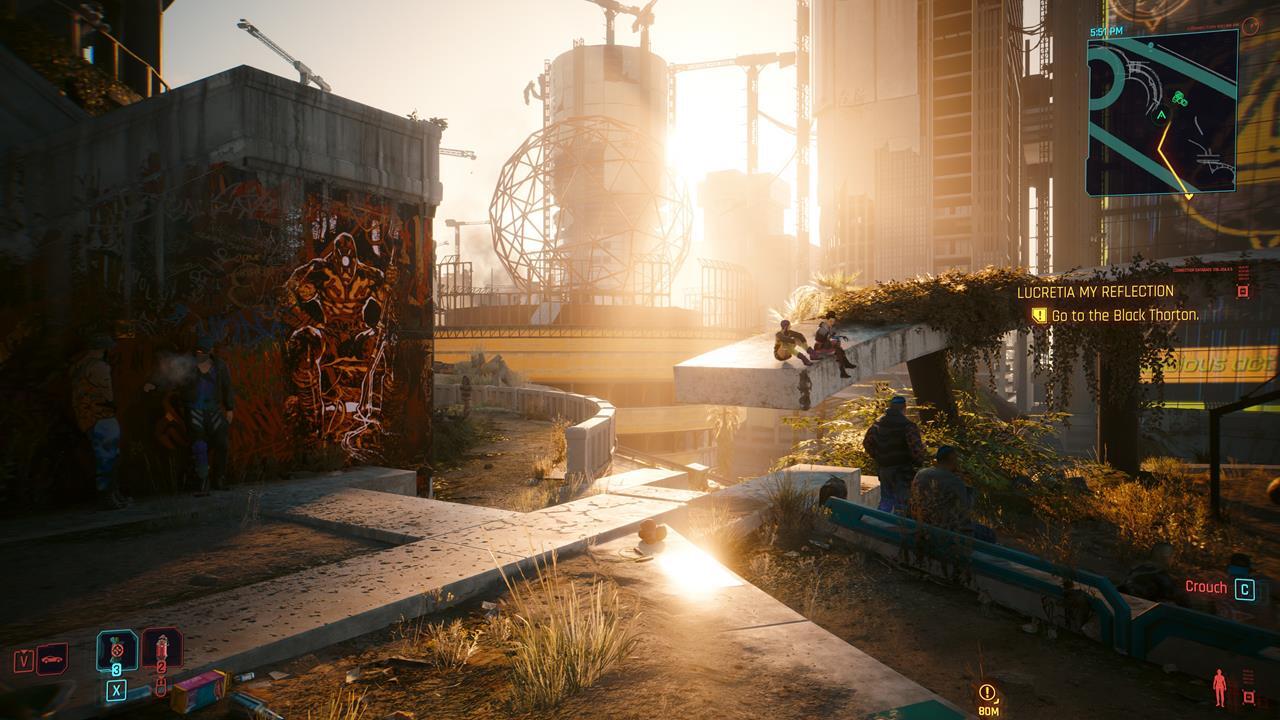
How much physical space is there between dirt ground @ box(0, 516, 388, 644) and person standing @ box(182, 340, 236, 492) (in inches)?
58.7

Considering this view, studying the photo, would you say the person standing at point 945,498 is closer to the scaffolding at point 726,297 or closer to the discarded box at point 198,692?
the discarded box at point 198,692

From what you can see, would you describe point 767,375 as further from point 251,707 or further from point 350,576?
point 251,707

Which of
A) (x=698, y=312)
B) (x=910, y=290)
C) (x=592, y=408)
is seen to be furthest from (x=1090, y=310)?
(x=698, y=312)

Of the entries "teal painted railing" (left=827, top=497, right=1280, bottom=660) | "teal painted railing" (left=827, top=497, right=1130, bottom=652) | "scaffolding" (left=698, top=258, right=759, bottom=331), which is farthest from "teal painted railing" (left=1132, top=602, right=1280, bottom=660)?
"scaffolding" (left=698, top=258, right=759, bottom=331)

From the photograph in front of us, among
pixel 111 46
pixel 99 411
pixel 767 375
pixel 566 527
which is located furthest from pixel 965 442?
pixel 111 46

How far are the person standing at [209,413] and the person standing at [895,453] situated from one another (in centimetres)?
857

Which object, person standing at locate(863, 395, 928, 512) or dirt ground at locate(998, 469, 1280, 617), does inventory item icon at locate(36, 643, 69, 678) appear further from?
dirt ground at locate(998, 469, 1280, 617)

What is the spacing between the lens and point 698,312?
195ft

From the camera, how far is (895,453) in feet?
27.7

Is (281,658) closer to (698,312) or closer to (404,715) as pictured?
(404,715)

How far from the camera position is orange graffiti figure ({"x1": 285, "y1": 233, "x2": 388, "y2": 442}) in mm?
10008

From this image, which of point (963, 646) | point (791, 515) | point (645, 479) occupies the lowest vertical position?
point (645, 479)

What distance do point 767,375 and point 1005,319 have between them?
6.47 metres

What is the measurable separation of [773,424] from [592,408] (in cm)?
2950
